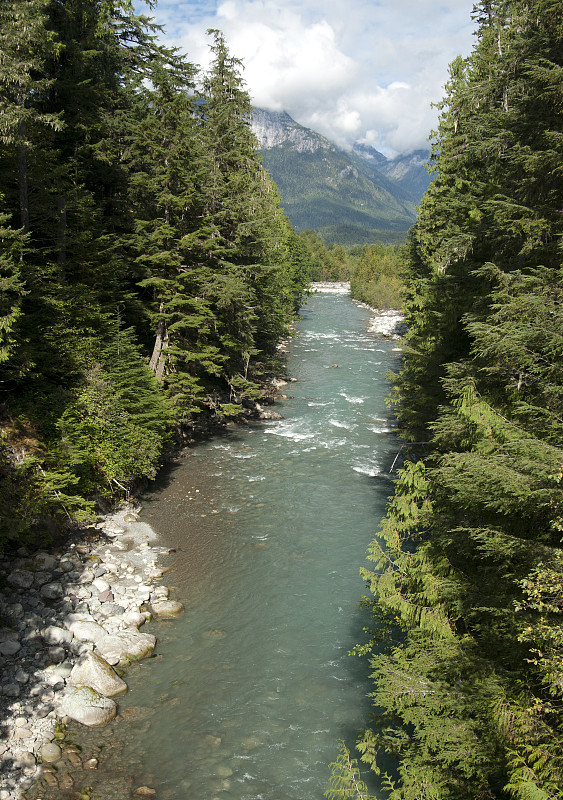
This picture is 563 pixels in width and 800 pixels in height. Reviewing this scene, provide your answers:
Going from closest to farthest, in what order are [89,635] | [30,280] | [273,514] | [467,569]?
[467,569] → [89,635] → [30,280] → [273,514]

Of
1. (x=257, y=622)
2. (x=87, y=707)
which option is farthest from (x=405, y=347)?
(x=87, y=707)

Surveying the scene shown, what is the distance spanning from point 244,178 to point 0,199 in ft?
53.2

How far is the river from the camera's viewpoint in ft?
29.0

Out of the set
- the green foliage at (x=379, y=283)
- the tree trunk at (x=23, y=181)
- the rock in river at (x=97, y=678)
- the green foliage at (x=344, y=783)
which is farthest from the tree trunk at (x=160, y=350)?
the green foliage at (x=379, y=283)

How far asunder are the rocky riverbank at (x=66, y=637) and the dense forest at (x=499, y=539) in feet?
16.8

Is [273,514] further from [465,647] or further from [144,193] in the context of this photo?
[144,193]

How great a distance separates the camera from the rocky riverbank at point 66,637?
8.67 metres

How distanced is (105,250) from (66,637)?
13312 millimetres

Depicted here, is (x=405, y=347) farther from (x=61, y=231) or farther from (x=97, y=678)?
(x=97, y=678)

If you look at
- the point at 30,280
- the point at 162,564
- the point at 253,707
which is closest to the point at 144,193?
the point at 30,280

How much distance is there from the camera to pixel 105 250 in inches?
713

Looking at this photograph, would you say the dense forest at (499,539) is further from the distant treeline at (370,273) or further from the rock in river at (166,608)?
the distant treeline at (370,273)

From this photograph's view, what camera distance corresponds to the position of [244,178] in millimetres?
Result: 25953

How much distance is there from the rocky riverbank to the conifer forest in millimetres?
1353
